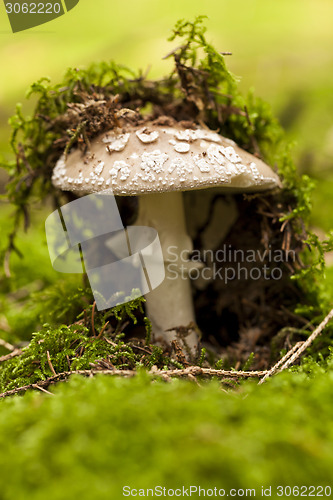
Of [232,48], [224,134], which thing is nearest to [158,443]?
[224,134]

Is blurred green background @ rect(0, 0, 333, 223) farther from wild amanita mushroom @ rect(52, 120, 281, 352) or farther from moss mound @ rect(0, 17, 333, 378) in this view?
wild amanita mushroom @ rect(52, 120, 281, 352)

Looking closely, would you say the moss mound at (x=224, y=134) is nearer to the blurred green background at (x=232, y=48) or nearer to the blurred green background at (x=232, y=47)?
the blurred green background at (x=232, y=48)

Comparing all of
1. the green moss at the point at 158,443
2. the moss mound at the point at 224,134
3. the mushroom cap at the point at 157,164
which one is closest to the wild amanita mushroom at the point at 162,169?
the mushroom cap at the point at 157,164

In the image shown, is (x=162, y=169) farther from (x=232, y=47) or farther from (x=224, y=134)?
(x=232, y=47)

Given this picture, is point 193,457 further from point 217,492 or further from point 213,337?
point 213,337

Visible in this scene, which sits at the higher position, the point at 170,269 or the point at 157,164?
the point at 157,164

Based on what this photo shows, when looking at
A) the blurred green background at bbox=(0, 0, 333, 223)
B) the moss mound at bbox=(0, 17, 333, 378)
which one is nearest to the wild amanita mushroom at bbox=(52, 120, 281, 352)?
the moss mound at bbox=(0, 17, 333, 378)

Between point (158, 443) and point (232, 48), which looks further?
point (232, 48)
